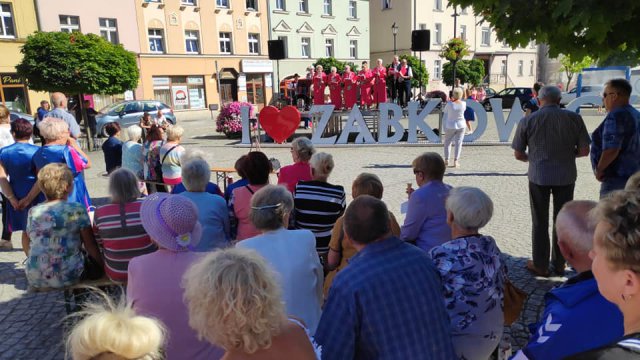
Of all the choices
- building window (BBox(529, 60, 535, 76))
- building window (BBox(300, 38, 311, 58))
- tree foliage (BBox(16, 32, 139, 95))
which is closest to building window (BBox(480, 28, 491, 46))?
building window (BBox(529, 60, 535, 76))

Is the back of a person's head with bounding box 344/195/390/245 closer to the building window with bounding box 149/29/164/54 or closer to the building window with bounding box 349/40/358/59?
the building window with bounding box 149/29/164/54

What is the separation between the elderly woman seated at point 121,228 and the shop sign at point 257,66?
31.5 m

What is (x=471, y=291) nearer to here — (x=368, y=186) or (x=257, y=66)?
(x=368, y=186)

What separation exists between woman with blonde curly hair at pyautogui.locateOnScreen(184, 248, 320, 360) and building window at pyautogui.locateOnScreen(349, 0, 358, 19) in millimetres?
40812

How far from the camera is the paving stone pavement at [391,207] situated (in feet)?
12.7

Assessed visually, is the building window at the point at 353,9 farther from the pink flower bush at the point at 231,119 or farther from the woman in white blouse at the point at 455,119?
the woman in white blouse at the point at 455,119

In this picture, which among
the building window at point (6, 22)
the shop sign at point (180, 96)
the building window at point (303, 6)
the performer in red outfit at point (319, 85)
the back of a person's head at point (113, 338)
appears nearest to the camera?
the back of a person's head at point (113, 338)

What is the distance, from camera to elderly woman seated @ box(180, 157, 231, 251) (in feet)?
11.4

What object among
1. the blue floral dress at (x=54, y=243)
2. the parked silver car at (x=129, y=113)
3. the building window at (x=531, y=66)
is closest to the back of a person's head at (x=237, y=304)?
the blue floral dress at (x=54, y=243)

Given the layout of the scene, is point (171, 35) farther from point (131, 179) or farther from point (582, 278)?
point (582, 278)

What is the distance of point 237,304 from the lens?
1556 mm

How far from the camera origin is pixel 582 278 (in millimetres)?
1713

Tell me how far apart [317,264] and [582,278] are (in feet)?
4.34

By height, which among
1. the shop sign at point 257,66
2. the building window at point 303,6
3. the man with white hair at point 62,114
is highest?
the building window at point 303,6
